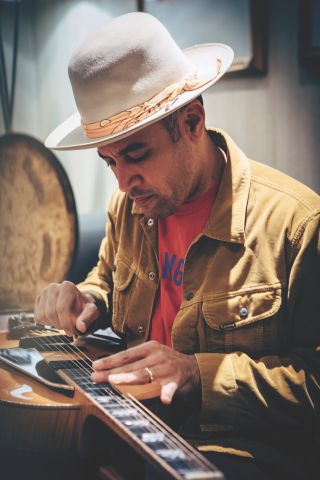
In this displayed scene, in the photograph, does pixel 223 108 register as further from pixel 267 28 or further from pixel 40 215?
pixel 40 215

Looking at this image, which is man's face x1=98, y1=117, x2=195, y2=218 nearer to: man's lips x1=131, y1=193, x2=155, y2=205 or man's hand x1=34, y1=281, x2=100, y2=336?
man's lips x1=131, y1=193, x2=155, y2=205

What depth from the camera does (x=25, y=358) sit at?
4.14 ft

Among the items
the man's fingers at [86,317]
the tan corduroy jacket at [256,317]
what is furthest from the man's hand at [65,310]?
the tan corduroy jacket at [256,317]

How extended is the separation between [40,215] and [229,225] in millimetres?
853

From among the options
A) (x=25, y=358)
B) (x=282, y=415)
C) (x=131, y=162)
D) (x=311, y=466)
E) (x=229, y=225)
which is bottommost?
(x=311, y=466)

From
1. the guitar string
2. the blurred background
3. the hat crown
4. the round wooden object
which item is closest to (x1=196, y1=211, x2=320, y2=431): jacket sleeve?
the guitar string

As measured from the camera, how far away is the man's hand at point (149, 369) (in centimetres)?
106

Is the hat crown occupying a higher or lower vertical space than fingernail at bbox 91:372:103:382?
higher

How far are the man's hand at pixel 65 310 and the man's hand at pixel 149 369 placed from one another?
0.30 m

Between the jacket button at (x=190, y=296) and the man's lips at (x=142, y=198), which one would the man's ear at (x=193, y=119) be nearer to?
the man's lips at (x=142, y=198)

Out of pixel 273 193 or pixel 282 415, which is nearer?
pixel 282 415

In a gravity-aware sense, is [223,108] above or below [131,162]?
above

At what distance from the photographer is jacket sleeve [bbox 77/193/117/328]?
160cm

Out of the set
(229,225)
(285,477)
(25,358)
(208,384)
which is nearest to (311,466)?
(285,477)
